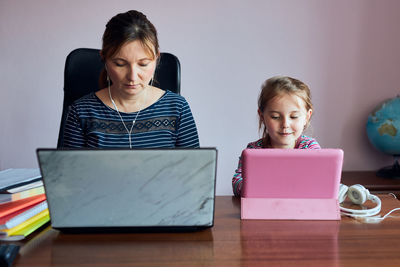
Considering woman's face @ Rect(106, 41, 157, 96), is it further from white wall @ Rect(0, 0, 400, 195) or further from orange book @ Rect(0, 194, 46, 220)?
white wall @ Rect(0, 0, 400, 195)

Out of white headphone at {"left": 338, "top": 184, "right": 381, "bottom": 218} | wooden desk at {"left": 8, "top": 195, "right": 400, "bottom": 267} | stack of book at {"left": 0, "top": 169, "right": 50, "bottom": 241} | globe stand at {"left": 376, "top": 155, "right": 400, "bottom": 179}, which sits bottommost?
globe stand at {"left": 376, "top": 155, "right": 400, "bottom": 179}

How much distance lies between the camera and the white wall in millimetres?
2383

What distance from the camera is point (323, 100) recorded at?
8.25ft

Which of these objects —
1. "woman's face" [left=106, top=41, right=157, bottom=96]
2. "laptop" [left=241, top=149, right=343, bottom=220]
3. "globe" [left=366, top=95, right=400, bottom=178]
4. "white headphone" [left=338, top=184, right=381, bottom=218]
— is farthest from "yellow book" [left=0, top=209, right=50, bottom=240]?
"globe" [left=366, top=95, right=400, bottom=178]

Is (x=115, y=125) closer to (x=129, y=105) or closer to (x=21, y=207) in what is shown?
(x=129, y=105)

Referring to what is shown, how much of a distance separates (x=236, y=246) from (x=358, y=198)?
40cm

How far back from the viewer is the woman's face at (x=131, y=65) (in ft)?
4.00

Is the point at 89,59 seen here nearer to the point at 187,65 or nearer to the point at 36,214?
the point at 36,214

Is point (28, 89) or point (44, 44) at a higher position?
point (44, 44)

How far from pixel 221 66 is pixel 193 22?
306 millimetres

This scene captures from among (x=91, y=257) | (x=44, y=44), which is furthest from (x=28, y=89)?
(x=91, y=257)

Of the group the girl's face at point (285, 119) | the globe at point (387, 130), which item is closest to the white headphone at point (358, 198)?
the girl's face at point (285, 119)

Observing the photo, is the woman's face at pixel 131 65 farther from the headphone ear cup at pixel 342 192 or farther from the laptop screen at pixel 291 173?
the headphone ear cup at pixel 342 192

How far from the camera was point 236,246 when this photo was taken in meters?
0.73
